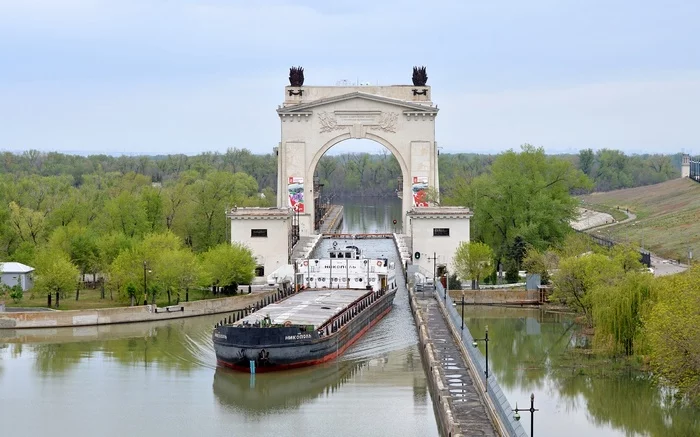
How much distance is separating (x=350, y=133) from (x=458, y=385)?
46099 millimetres

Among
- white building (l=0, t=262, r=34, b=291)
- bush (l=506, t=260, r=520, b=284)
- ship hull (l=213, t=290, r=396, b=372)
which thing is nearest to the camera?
ship hull (l=213, t=290, r=396, b=372)

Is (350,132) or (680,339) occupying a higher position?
(350,132)

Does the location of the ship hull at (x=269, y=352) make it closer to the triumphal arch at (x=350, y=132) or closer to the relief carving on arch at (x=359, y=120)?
the triumphal arch at (x=350, y=132)

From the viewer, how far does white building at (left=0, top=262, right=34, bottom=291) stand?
58781 mm

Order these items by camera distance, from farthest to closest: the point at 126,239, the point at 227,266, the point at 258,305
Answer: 1. the point at 126,239
2. the point at 227,266
3. the point at 258,305

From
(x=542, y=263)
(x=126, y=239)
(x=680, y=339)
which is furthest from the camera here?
(x=126, y=239)

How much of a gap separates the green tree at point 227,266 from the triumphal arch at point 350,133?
17.8m

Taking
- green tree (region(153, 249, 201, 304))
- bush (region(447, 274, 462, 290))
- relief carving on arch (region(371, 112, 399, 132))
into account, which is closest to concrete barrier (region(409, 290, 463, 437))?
bush (region(447, 274, 462, 290))

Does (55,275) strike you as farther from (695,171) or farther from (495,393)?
(695,171)

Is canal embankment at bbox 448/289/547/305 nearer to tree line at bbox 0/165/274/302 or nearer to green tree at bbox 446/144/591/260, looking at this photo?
green tree at bbox 446/144/591/260

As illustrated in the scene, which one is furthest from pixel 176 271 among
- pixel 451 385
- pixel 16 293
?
pixel 451 385

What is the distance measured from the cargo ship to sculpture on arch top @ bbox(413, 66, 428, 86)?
21.8 m

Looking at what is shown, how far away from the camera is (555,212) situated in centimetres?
7094

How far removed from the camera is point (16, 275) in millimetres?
59156
